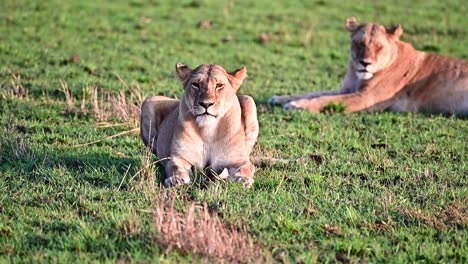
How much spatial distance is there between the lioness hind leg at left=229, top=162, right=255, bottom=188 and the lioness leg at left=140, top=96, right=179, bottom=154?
119 centimetres

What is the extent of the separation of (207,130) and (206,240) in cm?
183

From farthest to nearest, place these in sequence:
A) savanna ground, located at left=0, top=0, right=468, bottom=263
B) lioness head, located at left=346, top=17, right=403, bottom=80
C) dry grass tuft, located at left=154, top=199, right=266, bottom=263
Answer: lioness head, located at left=346, top=17, right=403, bottom=80 → savanna ground, located at left=0, top=0, right=468, bottom=263 → dry grass tuft, located at left=154, top=199, right=266, bottom=263

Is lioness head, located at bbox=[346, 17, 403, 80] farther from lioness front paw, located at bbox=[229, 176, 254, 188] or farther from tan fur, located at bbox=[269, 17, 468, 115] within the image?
lioness front paw, located at bbox=[229, 176, 254, 188]

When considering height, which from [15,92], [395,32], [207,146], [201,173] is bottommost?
[15,92]

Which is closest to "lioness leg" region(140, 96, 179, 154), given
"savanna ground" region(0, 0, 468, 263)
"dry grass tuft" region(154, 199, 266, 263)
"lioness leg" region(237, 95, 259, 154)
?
"savanna ground" region(0, 0, 468, 263)

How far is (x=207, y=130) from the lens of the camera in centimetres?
666

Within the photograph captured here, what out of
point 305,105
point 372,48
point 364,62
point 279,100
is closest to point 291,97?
point 279,100

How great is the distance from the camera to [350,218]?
225 inches

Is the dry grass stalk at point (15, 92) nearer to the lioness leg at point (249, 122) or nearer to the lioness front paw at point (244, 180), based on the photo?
the lioness leg at point (249, 122)

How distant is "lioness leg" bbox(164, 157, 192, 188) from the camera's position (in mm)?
6352

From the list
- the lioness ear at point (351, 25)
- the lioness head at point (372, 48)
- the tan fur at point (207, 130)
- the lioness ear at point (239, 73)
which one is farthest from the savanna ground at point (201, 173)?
the lioness ear at point (351, 25)

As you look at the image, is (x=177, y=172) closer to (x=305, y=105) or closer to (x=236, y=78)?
(x=236, y=78)

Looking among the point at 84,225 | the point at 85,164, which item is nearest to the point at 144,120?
the point at 85,164

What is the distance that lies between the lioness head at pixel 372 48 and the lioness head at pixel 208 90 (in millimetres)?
4185
